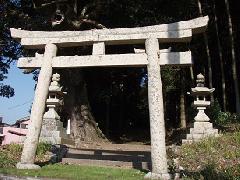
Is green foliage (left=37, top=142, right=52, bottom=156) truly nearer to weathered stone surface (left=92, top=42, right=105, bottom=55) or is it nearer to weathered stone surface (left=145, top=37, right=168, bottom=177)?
weathered stone surface (left=92, top=42, right=105, bottom=55)

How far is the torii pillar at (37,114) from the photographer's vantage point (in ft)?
35.6

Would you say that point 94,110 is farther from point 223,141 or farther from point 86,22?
point 223,141

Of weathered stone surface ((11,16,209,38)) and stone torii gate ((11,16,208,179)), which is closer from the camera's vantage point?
stone torii gate ((11,16,208,179))

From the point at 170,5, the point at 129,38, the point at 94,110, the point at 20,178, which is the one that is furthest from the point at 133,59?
the point at 94,110

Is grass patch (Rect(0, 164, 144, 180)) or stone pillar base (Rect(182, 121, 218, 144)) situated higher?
stone pillar base (Rect(182, 121, 218, 144))

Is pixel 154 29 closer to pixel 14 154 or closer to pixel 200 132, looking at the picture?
pixel 200 132

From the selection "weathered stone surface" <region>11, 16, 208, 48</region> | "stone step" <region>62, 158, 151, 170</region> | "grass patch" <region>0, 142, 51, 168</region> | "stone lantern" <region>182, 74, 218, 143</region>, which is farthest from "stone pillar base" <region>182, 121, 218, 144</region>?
"grass patch" <region>0, 142, 51, 168</region>

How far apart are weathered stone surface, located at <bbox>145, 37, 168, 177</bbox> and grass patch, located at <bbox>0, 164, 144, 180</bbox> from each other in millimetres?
632

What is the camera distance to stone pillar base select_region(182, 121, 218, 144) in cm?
1452

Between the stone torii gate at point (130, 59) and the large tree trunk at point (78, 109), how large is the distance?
28.0ft

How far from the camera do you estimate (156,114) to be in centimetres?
1007

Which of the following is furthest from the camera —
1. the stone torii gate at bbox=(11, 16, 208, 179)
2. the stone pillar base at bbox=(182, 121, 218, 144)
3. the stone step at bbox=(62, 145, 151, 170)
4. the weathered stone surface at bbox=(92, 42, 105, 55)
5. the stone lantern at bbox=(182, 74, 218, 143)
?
the stone lantern at bbox=(182, 74, 218, 143)

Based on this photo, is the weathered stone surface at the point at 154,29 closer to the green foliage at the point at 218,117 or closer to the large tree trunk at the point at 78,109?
the green foliage at the point at 218,117

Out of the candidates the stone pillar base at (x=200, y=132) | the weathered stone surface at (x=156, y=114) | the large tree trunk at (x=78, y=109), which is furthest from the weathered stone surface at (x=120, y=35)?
the large tree trunk at (x=78, y=109)
